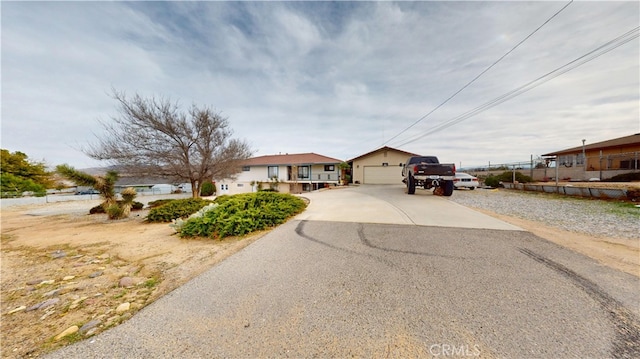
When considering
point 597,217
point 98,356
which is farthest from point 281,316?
point 597,217

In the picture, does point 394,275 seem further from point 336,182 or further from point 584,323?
point 336,182

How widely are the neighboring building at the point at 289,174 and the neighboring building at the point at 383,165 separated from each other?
358cm

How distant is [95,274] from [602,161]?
28823 millimetres

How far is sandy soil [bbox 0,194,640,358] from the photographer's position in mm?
2146

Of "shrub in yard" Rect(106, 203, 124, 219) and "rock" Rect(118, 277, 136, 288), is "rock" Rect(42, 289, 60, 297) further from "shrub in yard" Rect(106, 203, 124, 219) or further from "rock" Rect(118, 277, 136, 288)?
"shrub in yard" Rect(106, 203, 124, 219)

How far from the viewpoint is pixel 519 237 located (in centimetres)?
435

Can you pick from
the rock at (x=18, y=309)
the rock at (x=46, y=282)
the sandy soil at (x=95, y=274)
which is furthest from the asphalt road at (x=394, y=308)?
the rock at (x=46, y=282)

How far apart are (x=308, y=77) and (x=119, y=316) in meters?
13.6

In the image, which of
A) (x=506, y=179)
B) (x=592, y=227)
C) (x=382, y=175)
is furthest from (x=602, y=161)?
(x=592, y=227)

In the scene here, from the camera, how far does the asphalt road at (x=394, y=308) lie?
168 centimetres

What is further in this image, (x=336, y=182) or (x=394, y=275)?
(x=336, y=182)

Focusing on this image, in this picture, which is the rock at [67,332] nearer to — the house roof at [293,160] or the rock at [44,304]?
the rock at [44,304]
